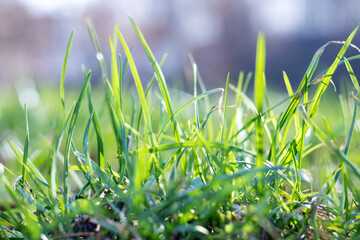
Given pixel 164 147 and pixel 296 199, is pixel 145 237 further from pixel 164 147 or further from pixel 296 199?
pixel 296 199

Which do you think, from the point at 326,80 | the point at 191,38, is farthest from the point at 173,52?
the point at 326,80

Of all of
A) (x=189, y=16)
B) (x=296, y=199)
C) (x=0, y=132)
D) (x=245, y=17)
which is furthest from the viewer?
(x=189, y=16)

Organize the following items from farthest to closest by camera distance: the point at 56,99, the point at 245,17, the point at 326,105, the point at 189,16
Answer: the point at 189,16, the point at 245,17, the point at 56,99, the point at 326,105

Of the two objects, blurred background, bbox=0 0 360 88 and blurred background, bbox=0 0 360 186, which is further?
blurred background, bbox=0 0 360 88

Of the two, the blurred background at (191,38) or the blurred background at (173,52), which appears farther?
the blurred background at (191,38)

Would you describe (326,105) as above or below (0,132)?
below

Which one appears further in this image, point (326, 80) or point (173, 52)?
point (173, 52)

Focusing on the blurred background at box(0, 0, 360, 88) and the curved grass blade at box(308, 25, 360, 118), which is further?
the blurred background at box(0, 0, 360, 88)

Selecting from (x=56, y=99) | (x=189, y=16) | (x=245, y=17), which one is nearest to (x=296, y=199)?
(x=56, y=99)

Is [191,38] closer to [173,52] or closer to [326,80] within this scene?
[173,52]

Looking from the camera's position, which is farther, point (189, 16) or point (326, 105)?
point (189, 16)

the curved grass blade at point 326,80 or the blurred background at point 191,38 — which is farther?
the blurred background at point 191,38
